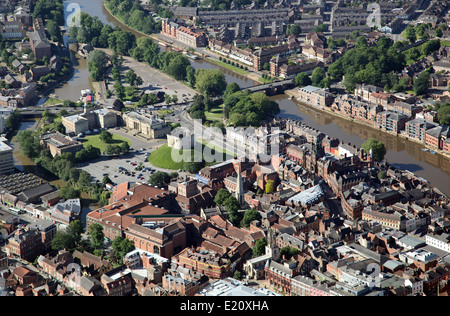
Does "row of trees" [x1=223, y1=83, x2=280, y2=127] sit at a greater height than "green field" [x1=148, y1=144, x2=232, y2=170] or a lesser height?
greater

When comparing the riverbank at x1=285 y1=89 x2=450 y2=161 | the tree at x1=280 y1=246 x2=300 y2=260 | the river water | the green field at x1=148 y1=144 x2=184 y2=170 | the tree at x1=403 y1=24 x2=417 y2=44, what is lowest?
the river water

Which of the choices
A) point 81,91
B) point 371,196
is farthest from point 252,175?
point 81,91

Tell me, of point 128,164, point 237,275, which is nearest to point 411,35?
point 128,164

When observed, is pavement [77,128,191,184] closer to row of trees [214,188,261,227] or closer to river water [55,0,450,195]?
row of trees [214,188,261,227]

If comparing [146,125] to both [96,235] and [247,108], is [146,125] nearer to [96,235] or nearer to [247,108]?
[247,108]

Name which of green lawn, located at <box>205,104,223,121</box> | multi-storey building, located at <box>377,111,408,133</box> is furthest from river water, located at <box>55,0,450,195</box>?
green lawn, located at <box>205,104,223,121</box>

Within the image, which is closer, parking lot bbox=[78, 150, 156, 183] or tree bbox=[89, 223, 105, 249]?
tree bbox=[89, 223, 105, 249]

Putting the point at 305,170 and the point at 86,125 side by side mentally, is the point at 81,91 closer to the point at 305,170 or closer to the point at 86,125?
the point at 86,125

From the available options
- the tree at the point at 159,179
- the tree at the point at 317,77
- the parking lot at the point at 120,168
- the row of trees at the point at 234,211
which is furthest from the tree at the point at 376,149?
the tree at the point at 317,77
